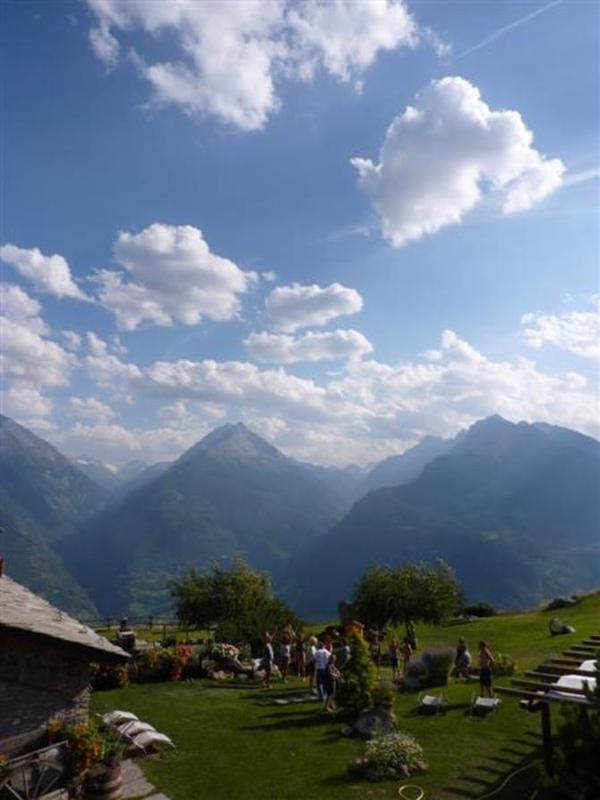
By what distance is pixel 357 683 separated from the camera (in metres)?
21.7

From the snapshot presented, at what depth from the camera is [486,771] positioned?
17.0 m

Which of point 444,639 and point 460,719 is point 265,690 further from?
point 444,639

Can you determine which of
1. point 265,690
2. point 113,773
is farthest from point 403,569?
point 113,773

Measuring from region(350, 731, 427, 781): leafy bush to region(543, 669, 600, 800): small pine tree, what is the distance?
6464mm

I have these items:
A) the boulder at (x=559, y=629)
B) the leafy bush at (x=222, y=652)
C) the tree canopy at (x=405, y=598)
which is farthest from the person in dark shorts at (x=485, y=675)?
the tree canopy at (x=405, y=598)

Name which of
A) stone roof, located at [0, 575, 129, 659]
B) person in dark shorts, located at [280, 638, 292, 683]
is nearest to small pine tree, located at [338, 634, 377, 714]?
stone roof, located at [0, 575, 129, 659]

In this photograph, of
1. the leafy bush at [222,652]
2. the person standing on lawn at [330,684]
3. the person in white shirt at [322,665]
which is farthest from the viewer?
the leafy bush at [222,652]

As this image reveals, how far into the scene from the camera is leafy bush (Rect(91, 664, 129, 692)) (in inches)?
1091

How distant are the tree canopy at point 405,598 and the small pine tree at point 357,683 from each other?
29.8 meters

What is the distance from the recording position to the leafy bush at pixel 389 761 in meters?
16.7

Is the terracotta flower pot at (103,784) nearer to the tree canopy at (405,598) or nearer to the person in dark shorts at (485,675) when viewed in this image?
the person in dark shorts at (485,675)

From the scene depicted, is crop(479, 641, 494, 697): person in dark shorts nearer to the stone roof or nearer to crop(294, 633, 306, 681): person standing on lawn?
crop(294, 633, 306, 681): person standing on lawn

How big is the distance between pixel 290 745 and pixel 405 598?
32789 millimetres

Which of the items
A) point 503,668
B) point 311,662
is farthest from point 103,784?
point 503,668
